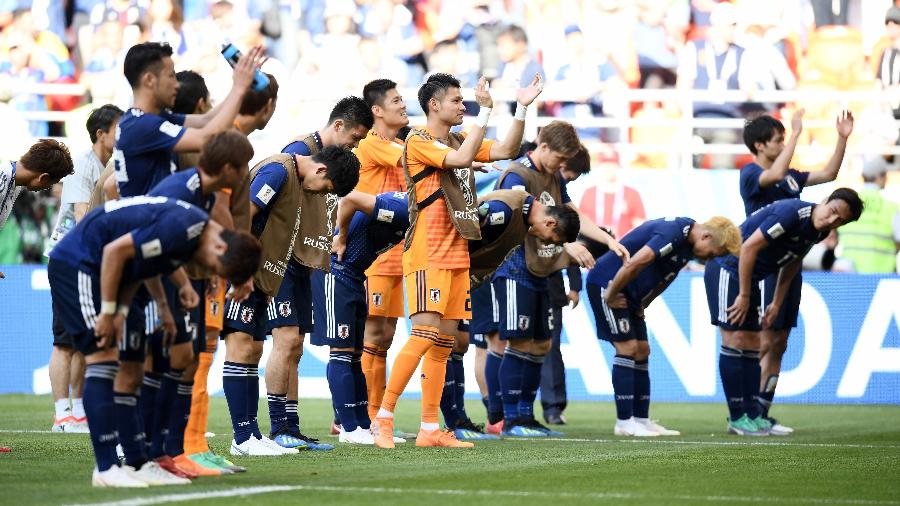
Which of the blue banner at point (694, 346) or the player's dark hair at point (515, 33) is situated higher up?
the player's dark hair at point (515, 33)

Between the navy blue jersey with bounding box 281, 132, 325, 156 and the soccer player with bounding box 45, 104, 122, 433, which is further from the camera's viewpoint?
the soccer player with bounding box 45, 104, 122, 433

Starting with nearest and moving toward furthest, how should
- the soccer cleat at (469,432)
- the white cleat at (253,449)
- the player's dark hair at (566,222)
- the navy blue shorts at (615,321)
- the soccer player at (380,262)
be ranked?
the white cleat at (253,449), the player's dark hair at (566,222), the soccer player at (380,262), the soccer cleat at (469,432), the navy blue shorts at (615,321)

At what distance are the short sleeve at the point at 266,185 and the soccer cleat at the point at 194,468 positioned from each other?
193 centimetres

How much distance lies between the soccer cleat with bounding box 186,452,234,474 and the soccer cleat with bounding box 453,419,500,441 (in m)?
3.29

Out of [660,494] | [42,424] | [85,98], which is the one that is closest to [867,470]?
[660,494]

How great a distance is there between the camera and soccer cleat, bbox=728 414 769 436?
1110 cm

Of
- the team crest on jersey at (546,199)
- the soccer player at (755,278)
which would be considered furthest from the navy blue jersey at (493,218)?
the soccer player at (755,278)

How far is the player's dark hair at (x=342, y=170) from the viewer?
27.3ft

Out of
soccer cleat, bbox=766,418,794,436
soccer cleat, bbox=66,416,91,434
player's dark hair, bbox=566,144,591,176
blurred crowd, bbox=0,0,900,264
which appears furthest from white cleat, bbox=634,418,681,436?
blurred crowd, bbox=0,0,900,264

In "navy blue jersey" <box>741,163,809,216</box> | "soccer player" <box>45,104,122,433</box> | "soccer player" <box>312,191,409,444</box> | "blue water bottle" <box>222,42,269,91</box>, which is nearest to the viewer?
"blue water bottle" <box>222,42,269,91</box>

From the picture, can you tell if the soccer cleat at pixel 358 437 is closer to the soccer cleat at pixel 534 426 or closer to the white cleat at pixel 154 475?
the soccer cleat at pixel 534 426

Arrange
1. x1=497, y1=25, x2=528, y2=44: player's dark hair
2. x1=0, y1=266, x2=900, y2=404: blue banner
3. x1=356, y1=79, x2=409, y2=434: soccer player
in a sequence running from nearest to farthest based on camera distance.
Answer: x1=356, y1=79, x2=409, y2=434: soccer player
x1=0, y1=266, x2=900, y2=404: blue banner
x1=497, y1=25, x2=528, y2=44: player's dark hair

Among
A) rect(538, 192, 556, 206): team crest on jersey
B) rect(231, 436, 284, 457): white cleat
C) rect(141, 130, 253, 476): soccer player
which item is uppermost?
rect(538, 192, 556, 206): team crest on jersey

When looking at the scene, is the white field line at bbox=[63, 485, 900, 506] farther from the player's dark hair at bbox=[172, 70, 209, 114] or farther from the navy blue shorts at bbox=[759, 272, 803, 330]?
the navy blue shorts at bbox=[759, 272, 803, 330]
